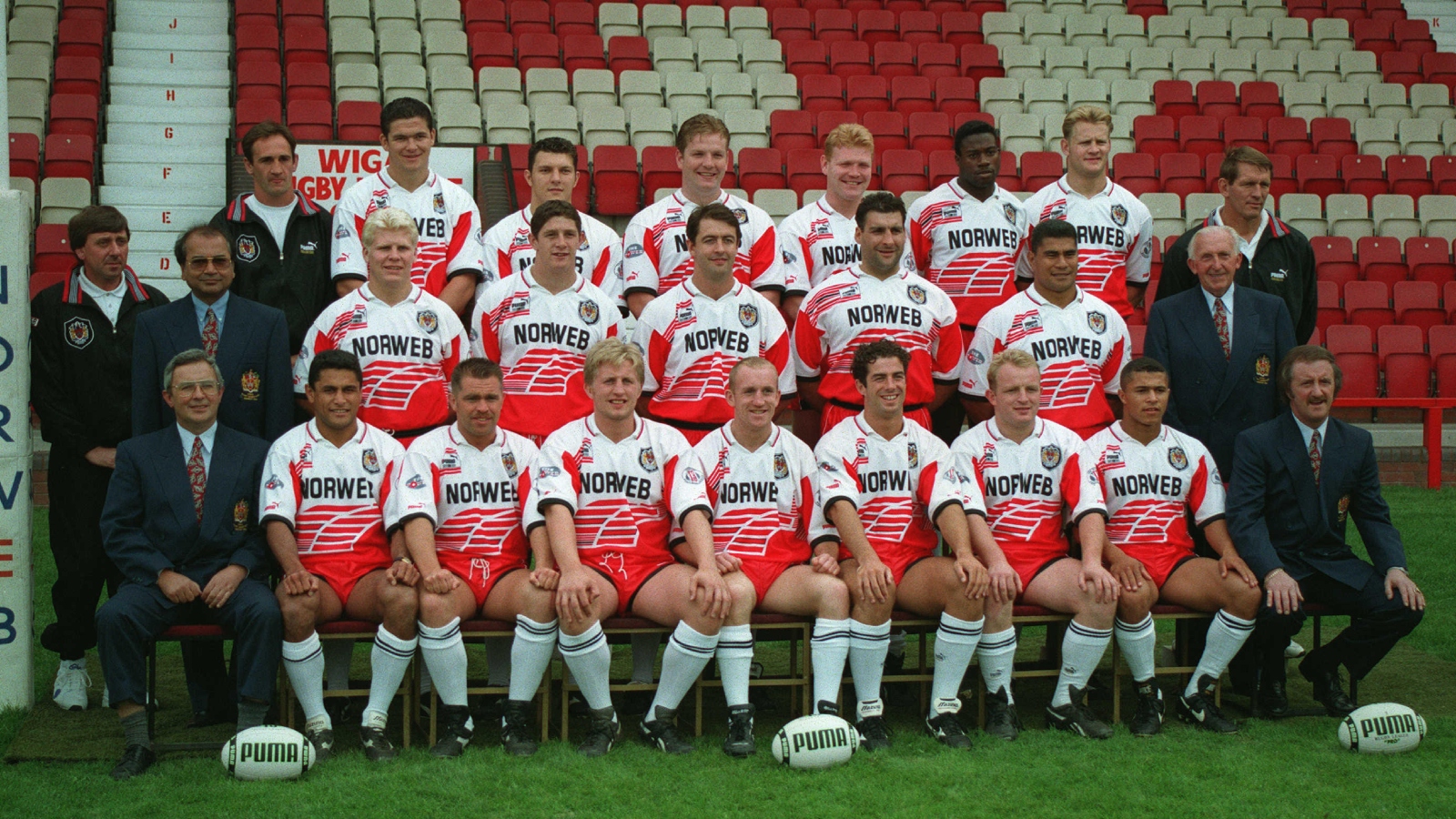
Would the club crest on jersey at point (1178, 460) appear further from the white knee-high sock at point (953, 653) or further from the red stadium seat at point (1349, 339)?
the red stadium seat at point (1349, 339)

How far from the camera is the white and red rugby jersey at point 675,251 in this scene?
6.51 meters

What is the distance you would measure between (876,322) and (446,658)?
95.1 inches

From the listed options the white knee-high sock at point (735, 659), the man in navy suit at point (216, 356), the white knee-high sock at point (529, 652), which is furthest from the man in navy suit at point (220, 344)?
the white knee-high sock at point (735, 659)

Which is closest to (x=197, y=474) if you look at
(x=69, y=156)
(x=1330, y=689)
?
(x=1330, y=689)

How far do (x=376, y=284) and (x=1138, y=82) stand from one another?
12218 mm

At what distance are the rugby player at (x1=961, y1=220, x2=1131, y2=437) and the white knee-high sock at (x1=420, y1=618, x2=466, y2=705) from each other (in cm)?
266

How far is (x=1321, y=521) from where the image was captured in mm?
5676

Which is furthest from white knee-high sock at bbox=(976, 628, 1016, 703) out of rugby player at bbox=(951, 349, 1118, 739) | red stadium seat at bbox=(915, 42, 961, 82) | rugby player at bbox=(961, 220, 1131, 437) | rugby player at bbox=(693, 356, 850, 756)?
red stadium seat at bbox=(915, 42, 961, 82)

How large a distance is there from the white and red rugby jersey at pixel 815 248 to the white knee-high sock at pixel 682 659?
2.17 meters

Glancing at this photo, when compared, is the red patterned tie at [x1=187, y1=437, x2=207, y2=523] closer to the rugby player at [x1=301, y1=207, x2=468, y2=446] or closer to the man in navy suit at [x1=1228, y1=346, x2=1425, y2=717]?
the rugby player at [x1=301, y1=207, x2=468, y2=446]

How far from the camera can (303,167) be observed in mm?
9758

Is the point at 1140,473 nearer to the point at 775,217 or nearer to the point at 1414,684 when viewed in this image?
the point at 1414,684

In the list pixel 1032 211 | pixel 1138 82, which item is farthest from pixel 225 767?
pixel 1138 82

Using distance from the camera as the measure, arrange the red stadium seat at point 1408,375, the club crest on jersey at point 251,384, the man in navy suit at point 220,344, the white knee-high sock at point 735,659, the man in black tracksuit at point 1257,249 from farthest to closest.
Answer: the red stadium seat at point 1408,375
the man in black tracksuit at point 1257,249
the club crest on jersey at point 251,384
the man in navy suit at point 220,344
the white knee-high sock at point 735,659
